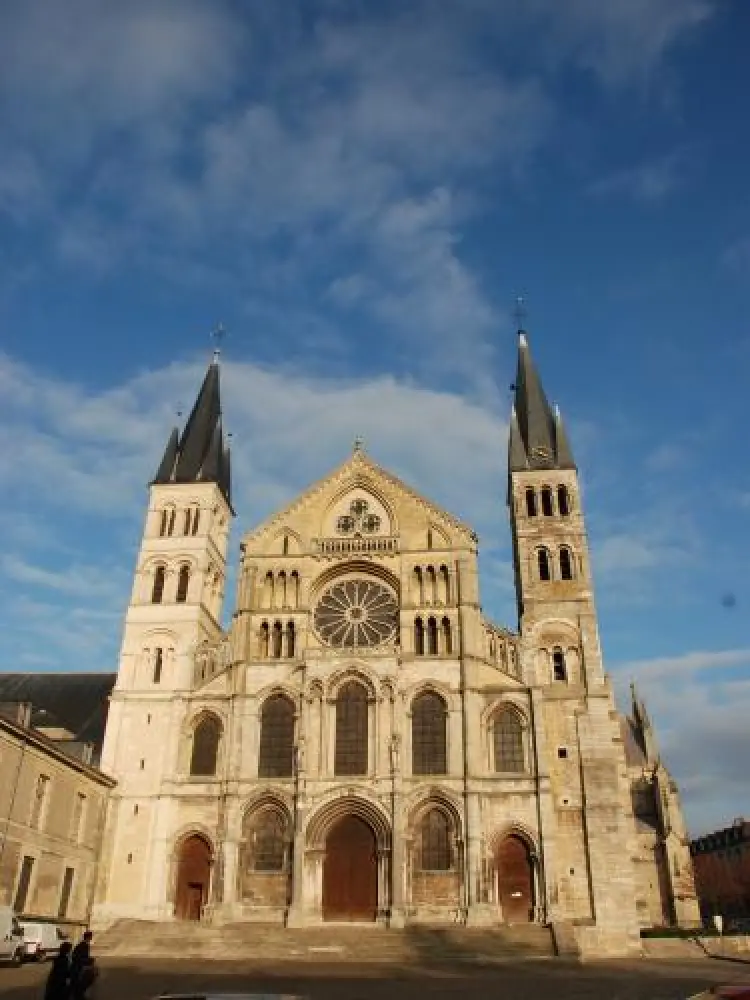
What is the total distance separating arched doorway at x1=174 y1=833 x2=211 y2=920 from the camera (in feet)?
107

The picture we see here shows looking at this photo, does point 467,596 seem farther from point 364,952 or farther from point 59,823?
point 59,823

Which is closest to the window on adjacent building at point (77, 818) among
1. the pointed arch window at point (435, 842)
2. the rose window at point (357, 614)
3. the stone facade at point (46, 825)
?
the stone facade at point (46, 825)

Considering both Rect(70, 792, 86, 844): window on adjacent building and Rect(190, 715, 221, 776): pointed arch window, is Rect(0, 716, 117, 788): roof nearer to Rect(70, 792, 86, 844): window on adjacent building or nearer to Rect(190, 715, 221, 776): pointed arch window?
Rect(70, 792, 86, 844): window on adjacent building

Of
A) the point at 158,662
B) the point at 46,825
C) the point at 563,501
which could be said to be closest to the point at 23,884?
the point at 46,825

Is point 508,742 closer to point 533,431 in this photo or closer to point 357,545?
point 357,545

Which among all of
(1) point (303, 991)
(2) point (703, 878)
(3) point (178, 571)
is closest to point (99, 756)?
(3) point (178, 571)

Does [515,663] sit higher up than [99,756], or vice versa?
[515,663]

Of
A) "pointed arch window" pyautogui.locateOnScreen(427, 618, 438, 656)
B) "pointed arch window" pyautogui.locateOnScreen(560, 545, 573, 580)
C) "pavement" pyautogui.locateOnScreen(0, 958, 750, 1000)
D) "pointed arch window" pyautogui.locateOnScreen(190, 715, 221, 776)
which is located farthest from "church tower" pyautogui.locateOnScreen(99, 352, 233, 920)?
"pointed arch window" pyautogui.locateOnScreen(560, 545, 573, 580)

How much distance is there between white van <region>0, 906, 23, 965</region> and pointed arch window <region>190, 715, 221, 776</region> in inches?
487

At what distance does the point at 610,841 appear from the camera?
31.3 m

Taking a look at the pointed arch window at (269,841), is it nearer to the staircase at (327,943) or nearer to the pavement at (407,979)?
the staircase at (327,943)

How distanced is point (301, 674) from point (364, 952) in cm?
1127

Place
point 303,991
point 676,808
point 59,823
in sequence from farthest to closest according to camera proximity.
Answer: point 676,808 → point 59,823 → point 303,991

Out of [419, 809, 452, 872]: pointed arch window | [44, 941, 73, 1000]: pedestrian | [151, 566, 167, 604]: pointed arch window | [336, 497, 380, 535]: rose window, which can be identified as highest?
[336, 497, 380, 535]: rose window
